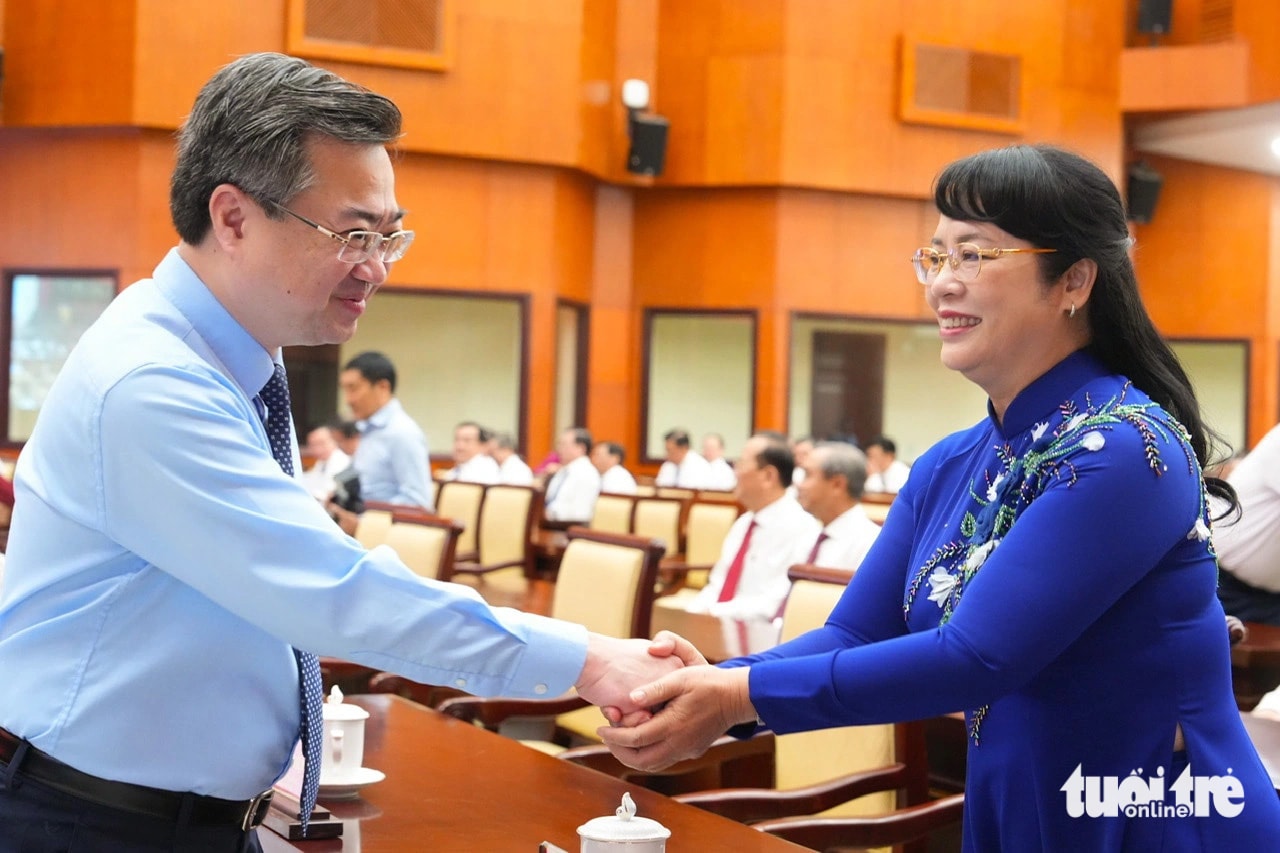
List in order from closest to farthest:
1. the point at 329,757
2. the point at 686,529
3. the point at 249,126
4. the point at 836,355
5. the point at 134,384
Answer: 1. the point at 134,384
2. the point at 249,126
3. the point at 329,757
4. the point at 686,529
5. the point at 836,355

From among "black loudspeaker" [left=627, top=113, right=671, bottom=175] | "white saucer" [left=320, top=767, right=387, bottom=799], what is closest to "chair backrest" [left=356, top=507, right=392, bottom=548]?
"white saucer" [left=320, top=767, right=387, bottom=799]

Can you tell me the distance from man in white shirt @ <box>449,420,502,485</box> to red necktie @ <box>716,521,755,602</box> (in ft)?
15.3

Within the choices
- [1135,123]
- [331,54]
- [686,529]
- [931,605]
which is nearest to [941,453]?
[931,605]

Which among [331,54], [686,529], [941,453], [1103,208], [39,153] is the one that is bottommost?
[686,529]

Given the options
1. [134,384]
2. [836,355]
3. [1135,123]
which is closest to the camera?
[134,384]

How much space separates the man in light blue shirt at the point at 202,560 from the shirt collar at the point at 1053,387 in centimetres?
63

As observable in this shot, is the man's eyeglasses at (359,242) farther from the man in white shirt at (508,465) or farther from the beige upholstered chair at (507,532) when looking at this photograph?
the man in white shirt at (508,465)

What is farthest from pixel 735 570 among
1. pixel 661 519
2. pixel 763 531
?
pixel 661 519

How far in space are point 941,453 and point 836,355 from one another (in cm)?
1103

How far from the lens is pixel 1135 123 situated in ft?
44.8

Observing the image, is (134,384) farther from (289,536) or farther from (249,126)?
(249,126)

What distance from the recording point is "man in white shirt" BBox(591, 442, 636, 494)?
9844 millimetres

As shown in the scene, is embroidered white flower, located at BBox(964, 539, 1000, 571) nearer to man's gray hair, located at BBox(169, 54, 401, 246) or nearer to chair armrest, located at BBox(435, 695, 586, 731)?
man's gray hair, located at BBox(169, 54, 401, 246)

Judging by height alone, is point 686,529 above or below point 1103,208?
below
